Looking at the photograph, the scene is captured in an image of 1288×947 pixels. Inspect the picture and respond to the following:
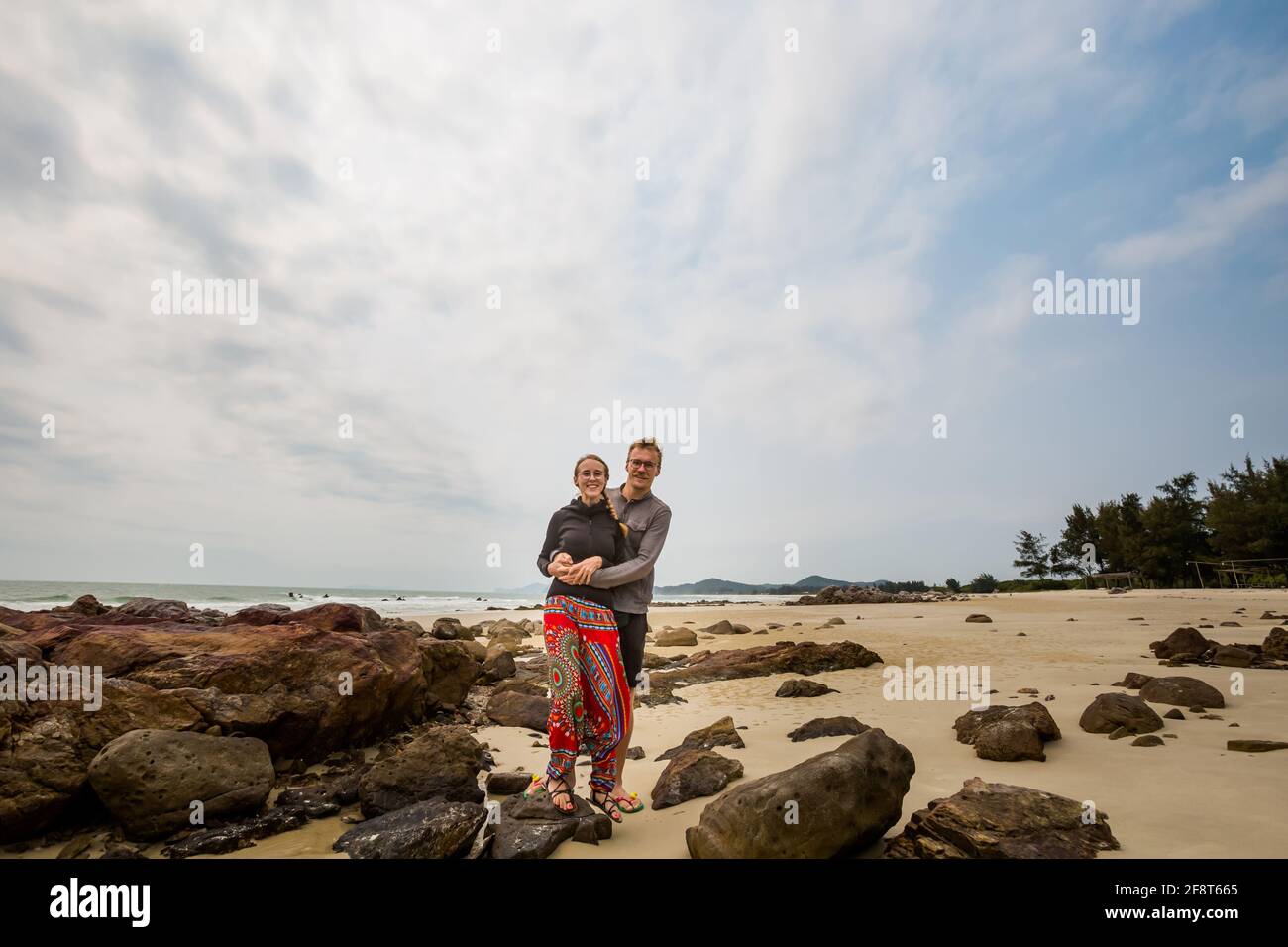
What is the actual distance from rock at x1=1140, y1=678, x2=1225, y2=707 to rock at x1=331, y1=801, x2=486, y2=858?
7349 millimetres

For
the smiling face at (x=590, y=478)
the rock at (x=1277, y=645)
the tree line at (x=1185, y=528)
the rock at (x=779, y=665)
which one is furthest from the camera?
the tree line at (x=1185, y=528)

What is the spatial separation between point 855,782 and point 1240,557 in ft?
191

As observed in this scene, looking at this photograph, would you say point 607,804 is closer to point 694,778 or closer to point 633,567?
point 694,778

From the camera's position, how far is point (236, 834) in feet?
13.0

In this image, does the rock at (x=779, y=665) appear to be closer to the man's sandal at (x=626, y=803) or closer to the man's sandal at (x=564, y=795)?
the man's sandal at (x=626, y=803)

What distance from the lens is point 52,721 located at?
4344 mm

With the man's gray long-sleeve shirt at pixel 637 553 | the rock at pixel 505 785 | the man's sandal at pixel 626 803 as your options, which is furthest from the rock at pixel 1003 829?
the rock at pixel 505 785

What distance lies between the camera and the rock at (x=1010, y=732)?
4.96m

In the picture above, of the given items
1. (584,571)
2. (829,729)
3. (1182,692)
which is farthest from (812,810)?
(1182,692)

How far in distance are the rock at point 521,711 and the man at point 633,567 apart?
11.3 ft

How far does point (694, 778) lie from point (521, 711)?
395 centimetres

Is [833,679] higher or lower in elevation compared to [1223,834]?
lower
